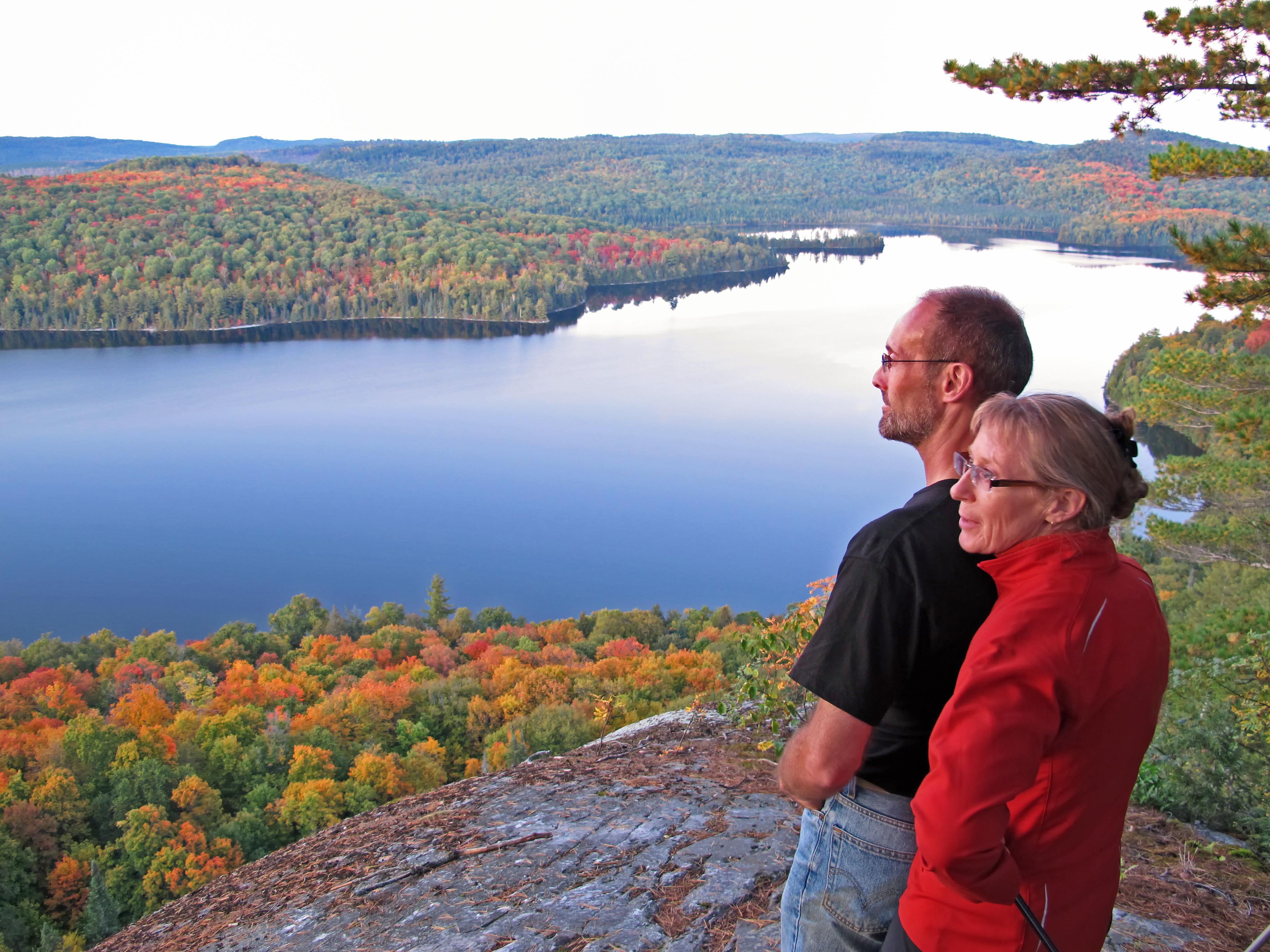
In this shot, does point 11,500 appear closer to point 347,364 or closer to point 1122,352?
point 347,364

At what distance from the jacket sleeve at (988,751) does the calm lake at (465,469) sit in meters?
27.8

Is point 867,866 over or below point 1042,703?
below

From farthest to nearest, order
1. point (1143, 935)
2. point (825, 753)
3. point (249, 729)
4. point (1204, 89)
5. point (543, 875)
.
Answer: point (249, 729) < point (1204, 89) < point (543, 875) < point (1143, 935) < point (825, 753)

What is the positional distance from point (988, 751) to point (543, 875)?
2.37 m

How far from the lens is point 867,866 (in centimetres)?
169

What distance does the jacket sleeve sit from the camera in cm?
134

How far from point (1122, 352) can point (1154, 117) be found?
46090 millimetres

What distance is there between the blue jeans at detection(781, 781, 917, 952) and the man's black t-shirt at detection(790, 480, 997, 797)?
0.72 feet

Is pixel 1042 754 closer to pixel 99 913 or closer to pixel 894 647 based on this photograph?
pixel 894 647

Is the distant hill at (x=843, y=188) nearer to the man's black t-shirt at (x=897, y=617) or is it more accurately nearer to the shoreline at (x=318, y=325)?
the shoreline at (x=318, y=325)

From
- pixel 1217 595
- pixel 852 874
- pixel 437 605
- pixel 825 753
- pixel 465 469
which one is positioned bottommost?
pixel 437 605

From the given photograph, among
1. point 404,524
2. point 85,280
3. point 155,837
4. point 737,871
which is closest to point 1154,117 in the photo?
point 737,871

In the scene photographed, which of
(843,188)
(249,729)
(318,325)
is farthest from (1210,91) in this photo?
(843,188)

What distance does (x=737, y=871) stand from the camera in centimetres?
311
